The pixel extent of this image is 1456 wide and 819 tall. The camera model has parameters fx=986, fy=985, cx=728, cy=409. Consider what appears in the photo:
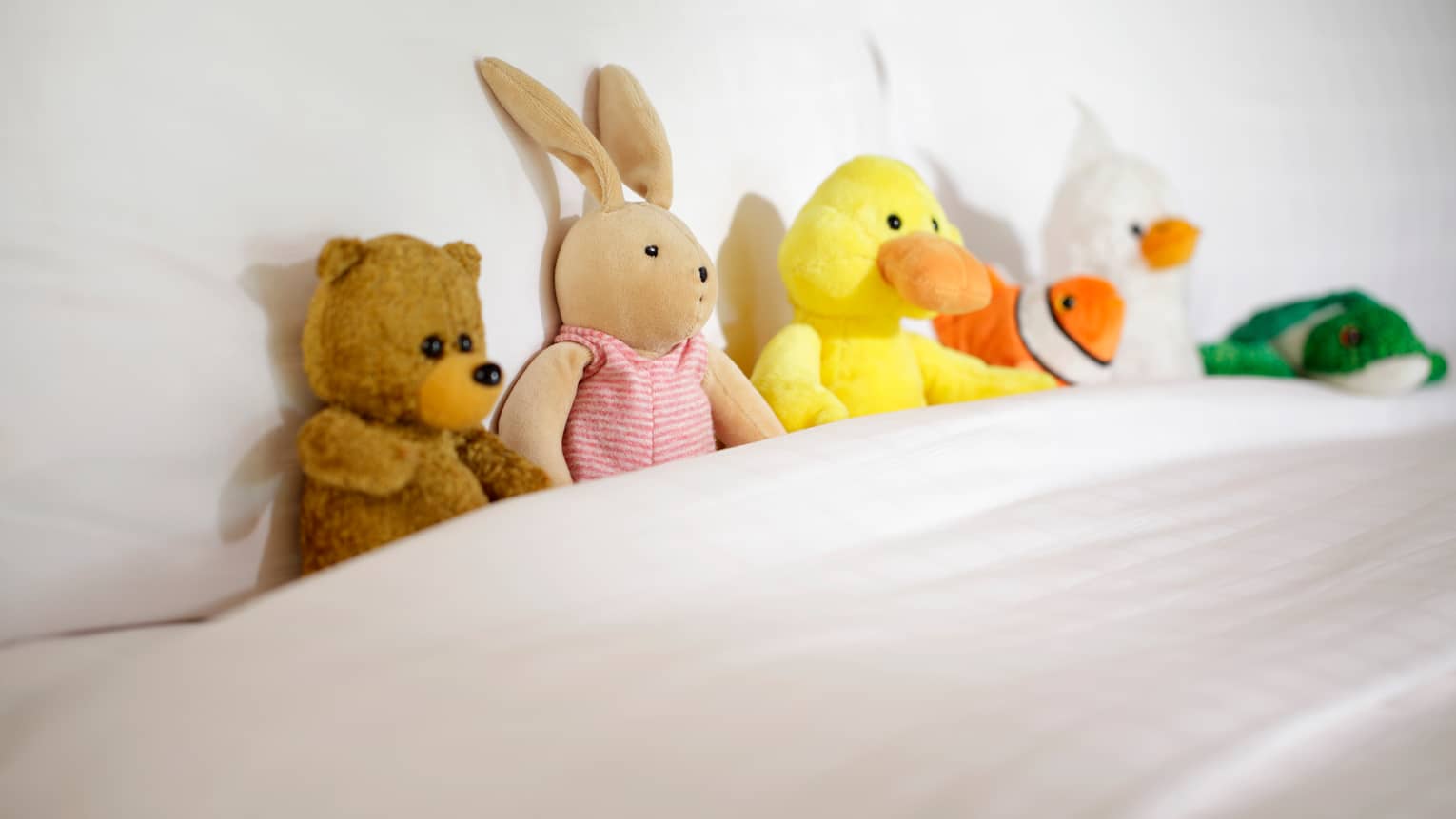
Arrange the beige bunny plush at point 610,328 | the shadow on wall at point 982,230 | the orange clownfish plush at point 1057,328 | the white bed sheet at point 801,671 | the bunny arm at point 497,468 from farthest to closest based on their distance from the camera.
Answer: the shadow on wall at point 982,230, the orange clownfish plush at point 1057,328, the beige bunny plush at point 610,328, the bunny arm at point 497,468, the white bed sheet at point 801,671

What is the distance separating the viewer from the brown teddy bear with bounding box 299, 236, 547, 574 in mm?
654

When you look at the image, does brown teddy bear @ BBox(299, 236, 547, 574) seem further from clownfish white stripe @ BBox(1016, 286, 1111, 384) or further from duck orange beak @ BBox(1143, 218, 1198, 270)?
duck orange beak @ BBox(1143, 218, 1198, 270)

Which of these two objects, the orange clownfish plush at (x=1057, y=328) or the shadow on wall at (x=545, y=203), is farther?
the orange clownfish plush at (x=1057, y=328)

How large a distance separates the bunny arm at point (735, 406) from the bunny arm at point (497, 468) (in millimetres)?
269

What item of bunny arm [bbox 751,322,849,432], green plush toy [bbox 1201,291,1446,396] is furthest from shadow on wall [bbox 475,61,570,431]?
green plush toy [bbox 1201,291,1446,396]

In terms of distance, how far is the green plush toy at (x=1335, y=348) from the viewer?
4.39 ft

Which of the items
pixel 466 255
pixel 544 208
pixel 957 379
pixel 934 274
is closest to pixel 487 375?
pixel 466 255

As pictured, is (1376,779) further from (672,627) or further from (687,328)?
(687,328)

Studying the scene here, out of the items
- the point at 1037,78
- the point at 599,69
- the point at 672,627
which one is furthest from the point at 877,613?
the point at 1037,78

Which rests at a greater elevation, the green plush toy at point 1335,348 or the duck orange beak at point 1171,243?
the duck orange beak at point 1171,243

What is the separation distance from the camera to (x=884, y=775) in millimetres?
411

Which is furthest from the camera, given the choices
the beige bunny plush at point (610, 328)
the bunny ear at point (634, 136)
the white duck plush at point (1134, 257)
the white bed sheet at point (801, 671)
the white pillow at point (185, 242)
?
the white duck plush at point (1134, 257)

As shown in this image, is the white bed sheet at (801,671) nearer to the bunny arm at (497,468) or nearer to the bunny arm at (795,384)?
the bunny arm at (497,468)

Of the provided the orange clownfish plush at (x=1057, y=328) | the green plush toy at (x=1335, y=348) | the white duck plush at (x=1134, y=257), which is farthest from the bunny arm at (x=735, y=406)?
the green plush toy at (x=1335, y=348)
